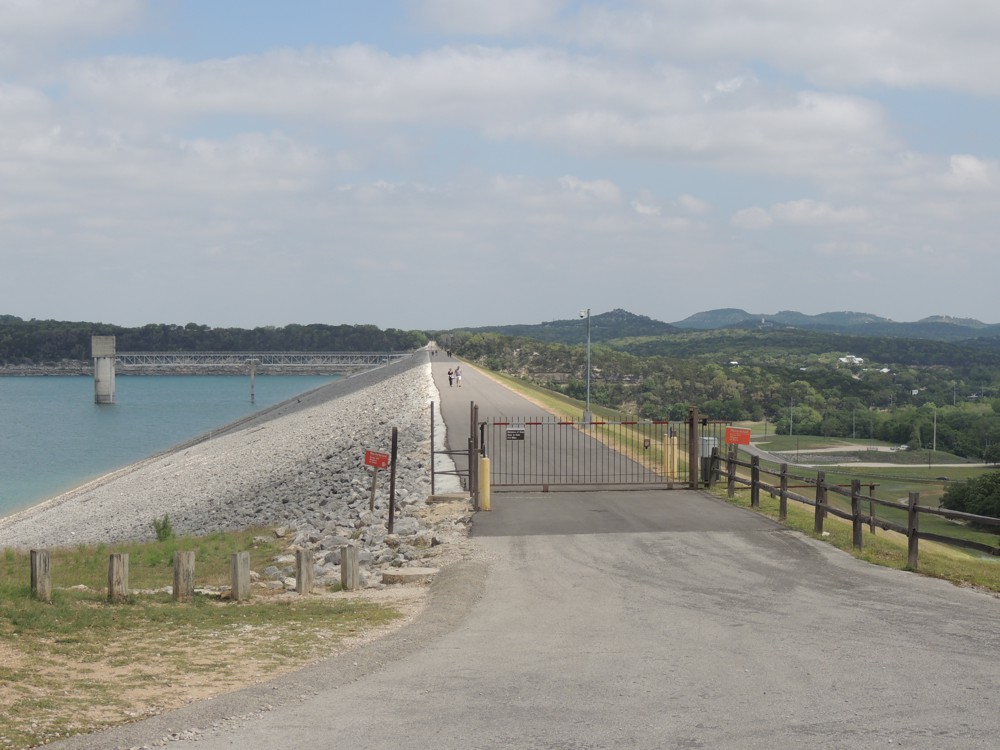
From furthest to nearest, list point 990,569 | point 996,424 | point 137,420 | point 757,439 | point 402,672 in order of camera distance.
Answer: point 137,420 < point 996,424 < point 757,439 < point 990,569 < point 402,672

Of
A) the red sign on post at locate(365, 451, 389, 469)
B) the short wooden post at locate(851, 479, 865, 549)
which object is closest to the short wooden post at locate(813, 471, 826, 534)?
the short wooden post at locate(851, 479, 865, 549)

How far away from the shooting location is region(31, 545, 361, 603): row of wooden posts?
10.9 metres

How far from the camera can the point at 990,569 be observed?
13617 millimetres

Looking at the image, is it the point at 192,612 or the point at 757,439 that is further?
the point at 757,439

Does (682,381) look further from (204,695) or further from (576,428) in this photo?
(204,695)

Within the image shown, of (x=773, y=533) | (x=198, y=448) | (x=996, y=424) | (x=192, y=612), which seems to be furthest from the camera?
(x=996, y=424)

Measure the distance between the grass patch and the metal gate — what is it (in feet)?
27.2

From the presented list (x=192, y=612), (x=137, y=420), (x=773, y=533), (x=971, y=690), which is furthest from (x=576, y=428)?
(x=137, y=420)

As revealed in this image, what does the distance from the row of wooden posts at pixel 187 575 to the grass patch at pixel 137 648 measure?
0.15 meters

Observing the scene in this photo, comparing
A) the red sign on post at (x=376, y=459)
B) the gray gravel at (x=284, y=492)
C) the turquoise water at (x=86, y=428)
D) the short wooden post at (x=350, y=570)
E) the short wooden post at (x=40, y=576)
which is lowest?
the turquoise water at (x=86, y=428)

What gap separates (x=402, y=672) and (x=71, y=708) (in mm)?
2425

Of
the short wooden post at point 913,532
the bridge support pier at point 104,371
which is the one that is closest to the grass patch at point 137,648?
the short wooden post at point 913,532

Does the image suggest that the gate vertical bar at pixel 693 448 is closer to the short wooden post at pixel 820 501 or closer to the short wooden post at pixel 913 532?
the short wooden post at pixel 820 501

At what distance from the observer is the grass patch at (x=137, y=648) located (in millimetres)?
7250
